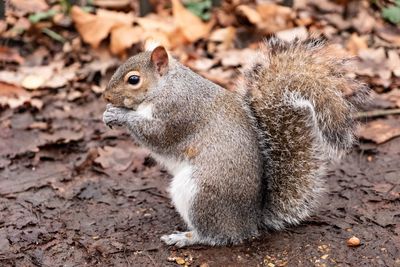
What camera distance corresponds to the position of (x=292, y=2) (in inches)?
181

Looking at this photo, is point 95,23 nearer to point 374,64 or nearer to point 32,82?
point 32,82

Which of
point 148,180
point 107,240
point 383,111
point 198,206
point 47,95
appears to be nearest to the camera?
point 198,206

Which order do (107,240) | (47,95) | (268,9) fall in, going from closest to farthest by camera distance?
(107,240)
(47,95)
(268,9)

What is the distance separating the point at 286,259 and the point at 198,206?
0.45m

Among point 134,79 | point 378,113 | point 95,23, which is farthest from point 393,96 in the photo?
point 95,23

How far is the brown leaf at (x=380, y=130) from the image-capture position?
3.41 meters

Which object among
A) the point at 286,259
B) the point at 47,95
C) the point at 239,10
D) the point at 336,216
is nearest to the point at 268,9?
the point at 239,10

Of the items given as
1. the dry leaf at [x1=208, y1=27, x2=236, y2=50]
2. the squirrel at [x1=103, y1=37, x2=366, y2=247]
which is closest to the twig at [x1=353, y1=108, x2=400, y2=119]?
the squirrel at [x1=103, y1=37, x2=366, y2=247]

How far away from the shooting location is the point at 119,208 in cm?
297

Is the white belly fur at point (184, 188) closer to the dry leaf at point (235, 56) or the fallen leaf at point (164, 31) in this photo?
the dry leaf at point (235, 56)

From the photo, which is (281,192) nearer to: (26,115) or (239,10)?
(26,115)

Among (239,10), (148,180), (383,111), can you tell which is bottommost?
(148,180)

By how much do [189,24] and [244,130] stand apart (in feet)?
7.13

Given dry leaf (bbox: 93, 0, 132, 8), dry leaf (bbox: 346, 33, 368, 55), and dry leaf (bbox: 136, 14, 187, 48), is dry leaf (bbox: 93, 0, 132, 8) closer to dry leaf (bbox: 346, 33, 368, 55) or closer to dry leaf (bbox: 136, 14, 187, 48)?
dry leaf (bbox: 136, 14, 187, 48)
